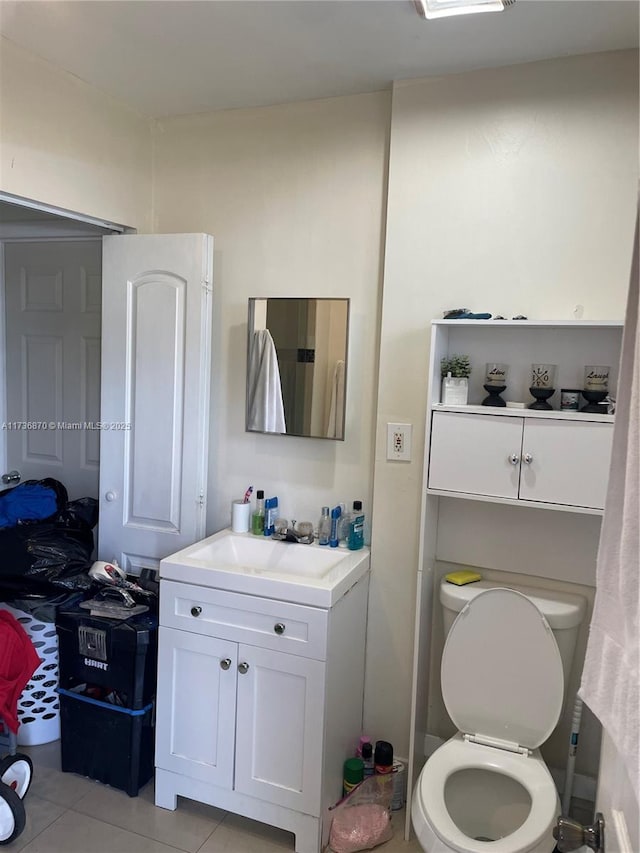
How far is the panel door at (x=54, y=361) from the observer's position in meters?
2.91

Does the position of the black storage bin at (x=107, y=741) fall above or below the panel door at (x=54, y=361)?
below

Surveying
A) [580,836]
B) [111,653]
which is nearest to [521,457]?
[580,836]

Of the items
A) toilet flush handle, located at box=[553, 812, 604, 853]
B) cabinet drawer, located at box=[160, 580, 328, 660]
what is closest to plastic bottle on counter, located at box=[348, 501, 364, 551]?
cabinet drawer, located at box=[160, 580, 328, 660]

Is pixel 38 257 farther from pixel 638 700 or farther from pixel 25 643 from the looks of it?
pixel 638 700

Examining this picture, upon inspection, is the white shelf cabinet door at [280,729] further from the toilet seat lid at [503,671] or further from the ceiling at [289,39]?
Result: the ceiling at [289,39]

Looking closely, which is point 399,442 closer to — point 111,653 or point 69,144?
point 111,653

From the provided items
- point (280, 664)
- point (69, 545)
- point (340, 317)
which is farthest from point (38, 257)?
point (280, 664)

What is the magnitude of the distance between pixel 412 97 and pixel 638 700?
207 cm

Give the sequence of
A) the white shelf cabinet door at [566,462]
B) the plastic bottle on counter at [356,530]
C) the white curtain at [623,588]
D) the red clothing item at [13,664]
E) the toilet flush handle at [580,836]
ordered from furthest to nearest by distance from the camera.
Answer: the plastic bottle on counter at [356,530], the red clothing item at [13,664], the white shelf cabinet door at [566,462], the toilet flush handle at [580,836], the white curtain at [623,588]

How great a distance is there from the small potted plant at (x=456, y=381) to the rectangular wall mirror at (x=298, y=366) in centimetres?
43

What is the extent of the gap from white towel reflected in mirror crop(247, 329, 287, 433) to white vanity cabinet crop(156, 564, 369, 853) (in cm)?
71

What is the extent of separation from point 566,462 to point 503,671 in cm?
69

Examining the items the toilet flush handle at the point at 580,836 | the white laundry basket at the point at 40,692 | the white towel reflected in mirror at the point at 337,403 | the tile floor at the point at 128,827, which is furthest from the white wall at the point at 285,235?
the toilet flush handle at the point at 580,836

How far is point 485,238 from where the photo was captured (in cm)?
212
